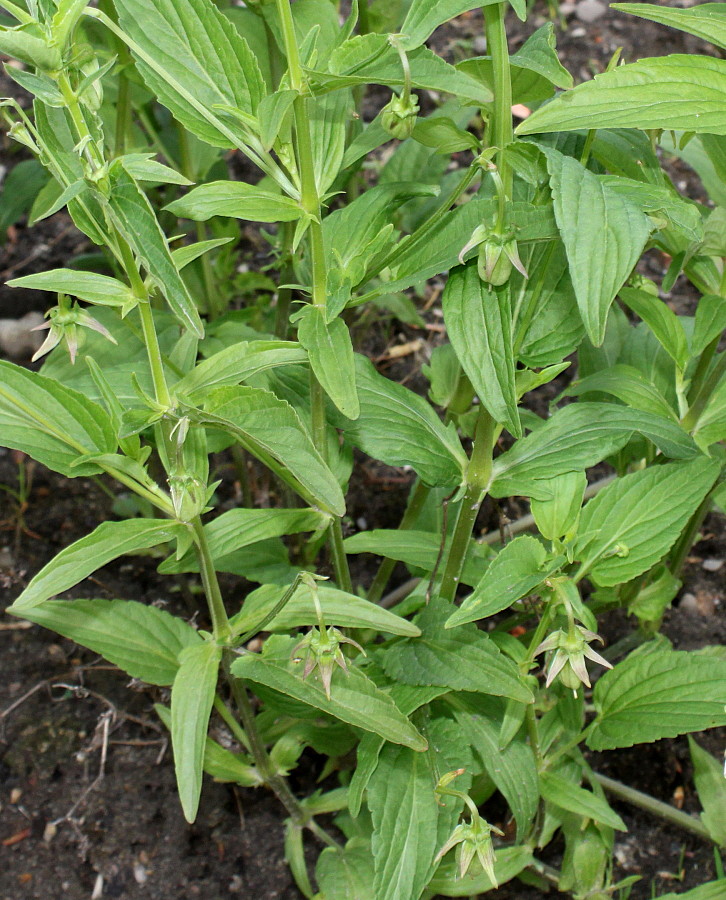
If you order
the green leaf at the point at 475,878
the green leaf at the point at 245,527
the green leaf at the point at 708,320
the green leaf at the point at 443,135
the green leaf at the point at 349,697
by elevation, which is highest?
the green leaf at the point at 443,135

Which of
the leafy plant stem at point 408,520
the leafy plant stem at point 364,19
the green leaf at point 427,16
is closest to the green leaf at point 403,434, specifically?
the leafy plant stem at point 408,520

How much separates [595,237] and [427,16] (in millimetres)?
370

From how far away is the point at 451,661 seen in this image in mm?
1696

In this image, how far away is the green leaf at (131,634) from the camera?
1805 millimetres

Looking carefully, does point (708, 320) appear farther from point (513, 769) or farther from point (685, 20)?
point (513, 769)

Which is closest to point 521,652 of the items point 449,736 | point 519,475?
point 449,736

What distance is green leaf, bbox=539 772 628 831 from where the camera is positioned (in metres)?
1.78

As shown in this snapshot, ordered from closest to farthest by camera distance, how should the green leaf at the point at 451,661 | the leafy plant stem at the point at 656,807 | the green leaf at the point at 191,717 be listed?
the green leaf at the point at 191,717 → the green leaf at the point at 451,661 → the leafy plant stem at the point at 656,807

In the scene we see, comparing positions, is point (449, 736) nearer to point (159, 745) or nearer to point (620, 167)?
point (159, 745)

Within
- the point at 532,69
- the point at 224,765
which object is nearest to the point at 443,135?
the point at 532,69

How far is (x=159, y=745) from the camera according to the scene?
2396 millimetres

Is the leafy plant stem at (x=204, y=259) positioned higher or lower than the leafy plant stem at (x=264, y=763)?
higher

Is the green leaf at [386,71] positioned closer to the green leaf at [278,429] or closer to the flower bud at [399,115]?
the flower bud at [399,115]

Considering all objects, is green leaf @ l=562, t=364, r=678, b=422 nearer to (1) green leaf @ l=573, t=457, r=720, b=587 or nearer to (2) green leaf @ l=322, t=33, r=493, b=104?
(1) green leaf @ l=573, t=457, r=720, b=587
